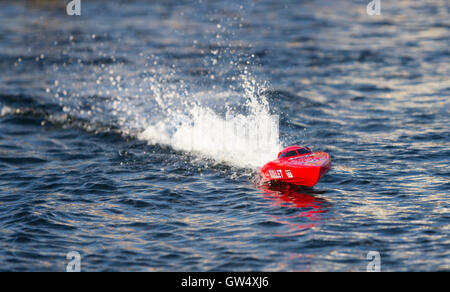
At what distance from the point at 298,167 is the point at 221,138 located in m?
5.35

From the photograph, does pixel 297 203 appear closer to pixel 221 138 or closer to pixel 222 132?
pixel 221 138

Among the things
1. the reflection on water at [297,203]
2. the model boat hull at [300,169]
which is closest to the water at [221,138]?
the reflection on water at [297,203]

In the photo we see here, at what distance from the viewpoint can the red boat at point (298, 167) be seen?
729 inches

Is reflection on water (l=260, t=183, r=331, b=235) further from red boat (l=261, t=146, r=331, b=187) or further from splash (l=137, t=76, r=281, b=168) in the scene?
splash (l=137, t=76, r=281, b=168)

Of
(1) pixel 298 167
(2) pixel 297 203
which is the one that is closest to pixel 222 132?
(1) pixel 298 167

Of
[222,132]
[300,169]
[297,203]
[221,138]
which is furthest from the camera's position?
[222,132]

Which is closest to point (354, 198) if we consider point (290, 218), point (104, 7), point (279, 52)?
point (290, 218)

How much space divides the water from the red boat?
18.5 inches

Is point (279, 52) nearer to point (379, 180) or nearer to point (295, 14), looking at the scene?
point (295, 14)

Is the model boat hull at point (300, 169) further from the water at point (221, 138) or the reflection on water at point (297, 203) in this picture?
the water at point (221, 138)

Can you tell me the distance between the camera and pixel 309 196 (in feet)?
61.3

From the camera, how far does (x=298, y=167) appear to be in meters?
18.6

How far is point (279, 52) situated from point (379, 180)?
60.4 ft
